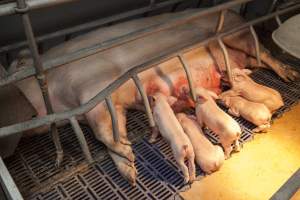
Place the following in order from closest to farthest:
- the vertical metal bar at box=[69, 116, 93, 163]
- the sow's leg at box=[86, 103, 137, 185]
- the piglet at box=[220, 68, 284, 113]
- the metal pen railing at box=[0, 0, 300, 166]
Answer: the metal pen railing at box=[0, 0, 300, 166]
the vertical metal bar at box=[69, 116, 93, 163]
the sow's leg at box=[86, 103, 137, 185]
the piglet at box=[220, 68, 284, 113]

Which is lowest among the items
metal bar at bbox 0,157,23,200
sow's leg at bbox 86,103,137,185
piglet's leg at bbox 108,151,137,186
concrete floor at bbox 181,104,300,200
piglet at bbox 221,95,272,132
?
concrete floor at bbox 181,104,300,200

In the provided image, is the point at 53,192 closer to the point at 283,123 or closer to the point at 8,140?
the point at 8,140

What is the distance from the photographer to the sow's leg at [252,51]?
287cm

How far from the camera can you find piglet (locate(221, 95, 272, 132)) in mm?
2297

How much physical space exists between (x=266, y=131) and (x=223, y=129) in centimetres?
53

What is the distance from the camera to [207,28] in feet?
9.17

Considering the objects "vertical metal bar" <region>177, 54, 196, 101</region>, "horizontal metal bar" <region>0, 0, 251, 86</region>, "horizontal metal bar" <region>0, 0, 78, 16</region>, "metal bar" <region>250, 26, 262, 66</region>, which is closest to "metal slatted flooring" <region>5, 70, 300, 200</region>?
"vertical metal bar" <region>177, 54, 196, 101</region>

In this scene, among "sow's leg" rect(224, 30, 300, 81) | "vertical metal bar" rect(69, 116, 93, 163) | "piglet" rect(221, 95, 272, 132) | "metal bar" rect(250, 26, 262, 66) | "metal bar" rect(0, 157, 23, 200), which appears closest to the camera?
"metal bar" rect(0, 157, 23, 200)

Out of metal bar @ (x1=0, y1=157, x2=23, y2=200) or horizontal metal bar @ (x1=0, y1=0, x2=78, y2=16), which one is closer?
horizontal metal bar @ (x1=0, y1=0, x2=78, y2=16)

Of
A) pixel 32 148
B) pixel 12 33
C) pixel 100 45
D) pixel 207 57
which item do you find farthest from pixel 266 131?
pixel 12 33

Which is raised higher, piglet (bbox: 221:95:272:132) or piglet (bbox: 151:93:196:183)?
piglet (bbox: 151:93:196:183)

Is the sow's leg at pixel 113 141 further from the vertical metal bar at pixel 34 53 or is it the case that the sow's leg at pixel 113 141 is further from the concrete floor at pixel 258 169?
the concrete floor at pixel 258 169

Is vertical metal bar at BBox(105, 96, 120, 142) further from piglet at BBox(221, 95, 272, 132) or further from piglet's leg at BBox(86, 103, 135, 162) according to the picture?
piglet at BBox(221, 95, 272, 132)

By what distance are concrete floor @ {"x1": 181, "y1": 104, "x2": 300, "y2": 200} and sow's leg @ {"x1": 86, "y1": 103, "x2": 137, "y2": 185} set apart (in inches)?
14.0
